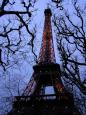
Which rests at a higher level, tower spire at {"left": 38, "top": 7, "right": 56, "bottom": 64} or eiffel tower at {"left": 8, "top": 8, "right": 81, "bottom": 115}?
tower spire at {"left": 38, "top": 7, "right": 56, "bottom": 64}

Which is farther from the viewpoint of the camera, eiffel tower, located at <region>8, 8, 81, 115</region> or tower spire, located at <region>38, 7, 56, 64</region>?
tower spire, located at <region>38, 7, 56, 64</region>

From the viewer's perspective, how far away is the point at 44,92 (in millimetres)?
40125

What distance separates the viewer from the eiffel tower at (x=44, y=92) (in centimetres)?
3566

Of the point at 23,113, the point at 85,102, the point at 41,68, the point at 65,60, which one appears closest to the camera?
the point at 65,60

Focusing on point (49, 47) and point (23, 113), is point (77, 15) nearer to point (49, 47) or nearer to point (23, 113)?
point (23, 113)

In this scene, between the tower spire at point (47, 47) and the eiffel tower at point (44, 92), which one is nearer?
the eiffel tower at point (44, 92)

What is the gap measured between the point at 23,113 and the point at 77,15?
19.9 metres

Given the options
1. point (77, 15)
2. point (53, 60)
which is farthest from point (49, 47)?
point (77, 15)

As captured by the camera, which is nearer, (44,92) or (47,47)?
(44,92)

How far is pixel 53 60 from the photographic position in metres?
42.1

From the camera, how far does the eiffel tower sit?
117 ft

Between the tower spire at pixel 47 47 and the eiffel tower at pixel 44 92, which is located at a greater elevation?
the tower spire at pixel 47 47

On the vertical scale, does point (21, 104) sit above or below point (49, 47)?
below

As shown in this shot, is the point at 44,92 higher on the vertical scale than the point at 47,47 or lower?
lower
